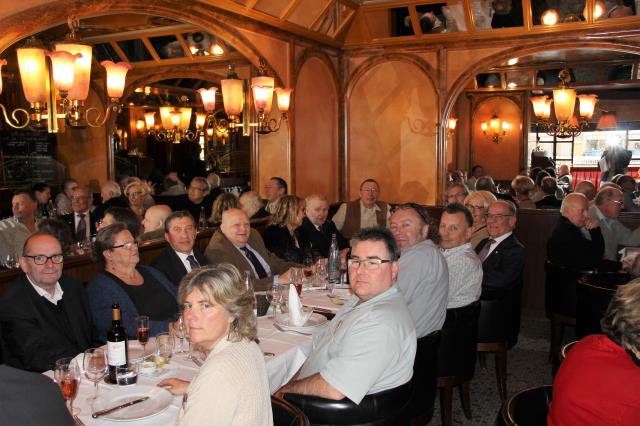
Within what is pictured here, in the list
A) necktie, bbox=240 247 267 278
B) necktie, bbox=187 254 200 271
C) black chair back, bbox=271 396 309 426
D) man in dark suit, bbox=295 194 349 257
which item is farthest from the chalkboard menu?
black chair back, bbox=271 396 309 426

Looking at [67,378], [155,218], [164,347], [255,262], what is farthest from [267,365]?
[155,218]

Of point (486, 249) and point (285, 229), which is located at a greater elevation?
point (285, 229)

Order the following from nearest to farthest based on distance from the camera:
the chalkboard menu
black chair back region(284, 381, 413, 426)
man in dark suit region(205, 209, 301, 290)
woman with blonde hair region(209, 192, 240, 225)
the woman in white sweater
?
the woman in white sweater → black chair back region(284, 381, 413, 426) → man in dark suit region(205, 209, 301, 290) → woman with blonde hair region(209, 192, 240, 225) → the chalkboard menu

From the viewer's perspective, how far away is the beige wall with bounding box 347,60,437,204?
8539mm

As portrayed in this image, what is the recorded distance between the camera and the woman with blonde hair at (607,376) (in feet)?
6.17

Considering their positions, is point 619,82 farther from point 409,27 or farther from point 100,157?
point 100,157

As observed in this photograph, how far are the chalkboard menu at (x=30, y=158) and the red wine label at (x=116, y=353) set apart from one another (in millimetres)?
10598

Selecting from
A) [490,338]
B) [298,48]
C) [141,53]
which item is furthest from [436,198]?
[141,53]

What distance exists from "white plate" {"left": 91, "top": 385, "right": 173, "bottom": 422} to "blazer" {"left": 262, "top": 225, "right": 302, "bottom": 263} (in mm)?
3237

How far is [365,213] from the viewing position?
771 cm

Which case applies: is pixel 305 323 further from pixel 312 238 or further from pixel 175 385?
pixel 312 238

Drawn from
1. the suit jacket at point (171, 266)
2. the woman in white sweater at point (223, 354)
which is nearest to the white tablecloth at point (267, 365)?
the woman in white sweater at point (223, 354)

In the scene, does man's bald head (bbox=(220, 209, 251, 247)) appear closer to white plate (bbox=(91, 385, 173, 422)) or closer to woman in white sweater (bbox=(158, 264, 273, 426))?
white plate (bbox=(91, 385, 173, 422))

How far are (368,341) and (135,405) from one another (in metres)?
0.95
